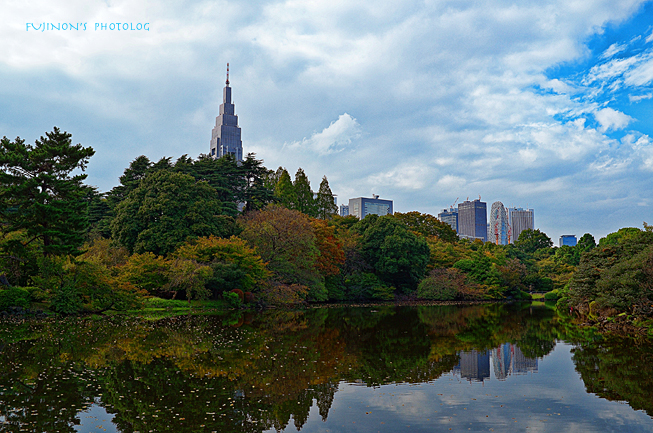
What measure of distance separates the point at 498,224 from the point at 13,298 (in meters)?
147

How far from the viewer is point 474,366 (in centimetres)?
1309

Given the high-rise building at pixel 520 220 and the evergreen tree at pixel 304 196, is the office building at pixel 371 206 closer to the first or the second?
the high-rise building at pixel 520 220

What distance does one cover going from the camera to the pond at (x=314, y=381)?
7973 millimetres

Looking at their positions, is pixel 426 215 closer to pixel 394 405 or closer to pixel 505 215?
pixel 394 405

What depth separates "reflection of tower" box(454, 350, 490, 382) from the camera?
38.9 ft

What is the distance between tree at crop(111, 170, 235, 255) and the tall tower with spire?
4416 inches

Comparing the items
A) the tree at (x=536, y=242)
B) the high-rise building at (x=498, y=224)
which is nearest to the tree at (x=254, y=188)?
the tree at (x=536, y=242)

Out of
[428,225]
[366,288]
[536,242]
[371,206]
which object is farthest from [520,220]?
[366,288]

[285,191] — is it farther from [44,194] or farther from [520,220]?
[520,220]

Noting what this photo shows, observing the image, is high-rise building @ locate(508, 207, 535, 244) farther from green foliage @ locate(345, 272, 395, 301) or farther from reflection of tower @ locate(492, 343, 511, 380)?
reflection of tower @ locate(492, 343, 511, 380)

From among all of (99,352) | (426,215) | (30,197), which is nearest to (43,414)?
(99,352)

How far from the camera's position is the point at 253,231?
3603cm

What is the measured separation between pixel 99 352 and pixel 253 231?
22.5 metres

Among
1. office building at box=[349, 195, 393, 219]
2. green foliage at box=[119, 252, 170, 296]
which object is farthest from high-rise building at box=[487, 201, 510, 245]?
green foliage at box=[119, 252, 170, 296]
